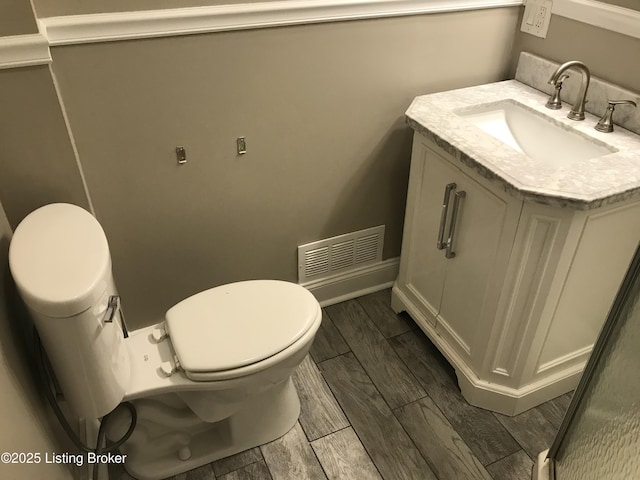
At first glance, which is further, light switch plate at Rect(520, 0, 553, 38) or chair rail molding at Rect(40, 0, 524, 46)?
light switch plate at Rect(520, 0, 553, 38)

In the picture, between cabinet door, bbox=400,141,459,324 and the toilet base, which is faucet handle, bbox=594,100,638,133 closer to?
cabinet door, bbox=400,141,459,324

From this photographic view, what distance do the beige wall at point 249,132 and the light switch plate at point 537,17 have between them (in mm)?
44

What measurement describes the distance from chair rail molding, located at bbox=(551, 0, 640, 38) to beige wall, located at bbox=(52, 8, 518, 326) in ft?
0.63

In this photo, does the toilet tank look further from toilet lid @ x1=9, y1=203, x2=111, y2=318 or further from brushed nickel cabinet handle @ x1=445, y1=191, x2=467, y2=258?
brushed nickel cabinet handle @ x1=445, y1=191, x2=467, y2=258

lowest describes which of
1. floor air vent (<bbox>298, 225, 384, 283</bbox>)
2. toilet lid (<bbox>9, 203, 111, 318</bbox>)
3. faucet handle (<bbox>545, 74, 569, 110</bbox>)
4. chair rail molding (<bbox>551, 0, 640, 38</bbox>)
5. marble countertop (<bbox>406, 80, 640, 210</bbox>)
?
floor air vent (<bbox>298, 225, 384, 283</bbox>)

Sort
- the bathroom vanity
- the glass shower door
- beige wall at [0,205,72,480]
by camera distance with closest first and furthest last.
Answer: beige wall at [0,205,72,480], the glass shower door, the bathroom vanity

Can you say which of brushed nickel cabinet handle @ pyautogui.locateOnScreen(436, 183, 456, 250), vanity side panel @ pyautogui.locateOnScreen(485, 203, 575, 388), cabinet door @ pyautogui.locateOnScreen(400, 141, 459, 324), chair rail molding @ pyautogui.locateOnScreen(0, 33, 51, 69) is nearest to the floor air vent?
cabinet door @ pyautogui.locateOnScreen(400, 141, 459, 324)

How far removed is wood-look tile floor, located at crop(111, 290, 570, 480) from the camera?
5.16 feet

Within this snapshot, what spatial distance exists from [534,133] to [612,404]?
87 cm

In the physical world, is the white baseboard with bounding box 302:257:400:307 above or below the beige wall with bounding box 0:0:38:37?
below

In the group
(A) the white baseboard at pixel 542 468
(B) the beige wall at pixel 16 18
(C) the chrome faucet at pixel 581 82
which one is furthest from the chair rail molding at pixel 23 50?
(A) the white baseboard at pixel 542 468

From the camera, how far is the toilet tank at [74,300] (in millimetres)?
1093

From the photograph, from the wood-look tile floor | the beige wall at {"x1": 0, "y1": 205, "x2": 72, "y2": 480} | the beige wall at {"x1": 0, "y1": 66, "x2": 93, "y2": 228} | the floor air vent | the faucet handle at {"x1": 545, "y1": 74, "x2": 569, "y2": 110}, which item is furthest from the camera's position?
the floor air vent

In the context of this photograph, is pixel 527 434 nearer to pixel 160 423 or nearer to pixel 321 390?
pixel 321 390
